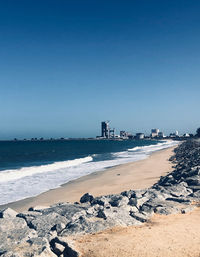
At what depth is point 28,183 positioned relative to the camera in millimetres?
18688

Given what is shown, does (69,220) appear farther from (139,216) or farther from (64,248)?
(139,216)

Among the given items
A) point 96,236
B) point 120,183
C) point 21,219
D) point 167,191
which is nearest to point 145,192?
point 167,191

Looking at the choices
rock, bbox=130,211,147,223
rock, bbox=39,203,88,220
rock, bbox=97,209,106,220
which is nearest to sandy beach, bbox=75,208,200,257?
rock, bbox=130,211,147,223

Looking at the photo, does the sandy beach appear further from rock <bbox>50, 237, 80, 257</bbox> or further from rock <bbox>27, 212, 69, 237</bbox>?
rock <bbox>27, 212, 69, 237</bbox>

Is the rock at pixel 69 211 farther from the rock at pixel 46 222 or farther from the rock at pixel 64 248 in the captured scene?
the rock at pixel 64 248

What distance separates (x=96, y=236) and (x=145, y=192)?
4154mm

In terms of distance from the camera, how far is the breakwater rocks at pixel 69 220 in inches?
221

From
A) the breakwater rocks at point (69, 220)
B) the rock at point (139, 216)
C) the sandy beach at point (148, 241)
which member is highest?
the breakwater rocks at point (69, 220)

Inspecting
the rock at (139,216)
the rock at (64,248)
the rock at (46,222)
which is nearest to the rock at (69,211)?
the rock at (46,222)

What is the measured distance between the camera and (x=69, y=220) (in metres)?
7.40

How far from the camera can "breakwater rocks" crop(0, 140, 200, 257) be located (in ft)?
18.4

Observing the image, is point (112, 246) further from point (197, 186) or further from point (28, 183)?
point (28, 183)

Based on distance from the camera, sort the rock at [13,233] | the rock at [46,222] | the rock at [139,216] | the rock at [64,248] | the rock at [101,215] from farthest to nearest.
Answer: the rock at [139,216]
the rock at [101,215]
the rock at [46,222]
the rock at [13,233]
the rock at [64,248]

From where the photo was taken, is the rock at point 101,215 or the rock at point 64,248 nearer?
the rock at point 64,248
